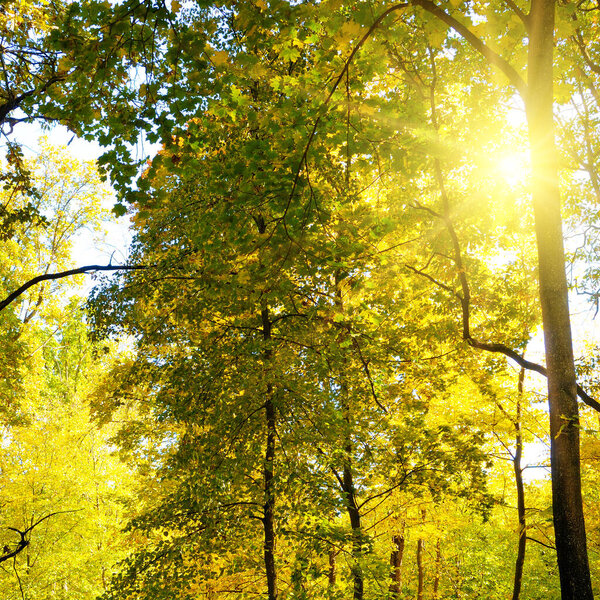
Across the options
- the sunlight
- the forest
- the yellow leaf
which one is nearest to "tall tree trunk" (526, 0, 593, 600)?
the forest

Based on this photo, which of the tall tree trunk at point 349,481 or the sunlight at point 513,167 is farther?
the sunlight at point 513,167

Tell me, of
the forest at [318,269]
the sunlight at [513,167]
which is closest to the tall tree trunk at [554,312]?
the forest at [318,269]

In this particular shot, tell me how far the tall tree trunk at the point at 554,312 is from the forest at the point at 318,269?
0.07 ft

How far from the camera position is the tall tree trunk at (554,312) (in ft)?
12.9

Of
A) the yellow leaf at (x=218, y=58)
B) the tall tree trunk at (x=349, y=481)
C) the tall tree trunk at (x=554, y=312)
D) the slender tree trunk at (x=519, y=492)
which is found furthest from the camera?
the slender tree trunk at (x=519, y=492)

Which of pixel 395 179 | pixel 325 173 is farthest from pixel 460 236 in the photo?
pixel 325 173

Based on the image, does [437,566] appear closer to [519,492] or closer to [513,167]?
[519,492]

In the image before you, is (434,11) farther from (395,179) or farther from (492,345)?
(492,345)

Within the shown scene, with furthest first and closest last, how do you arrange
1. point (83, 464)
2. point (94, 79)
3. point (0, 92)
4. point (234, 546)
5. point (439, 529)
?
point (83, 464) → point (439, 529) → point (234, 546) → point (0, 92) → point (94, 79)

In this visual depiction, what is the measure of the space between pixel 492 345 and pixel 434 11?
181 inches

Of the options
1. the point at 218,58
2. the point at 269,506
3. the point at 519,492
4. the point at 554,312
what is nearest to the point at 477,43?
the point at 218,58

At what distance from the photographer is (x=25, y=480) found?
13.2 metres

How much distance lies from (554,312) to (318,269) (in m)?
3.64

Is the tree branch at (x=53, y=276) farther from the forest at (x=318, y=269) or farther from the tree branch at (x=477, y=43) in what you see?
the tree branch at (x=477, y=43)
